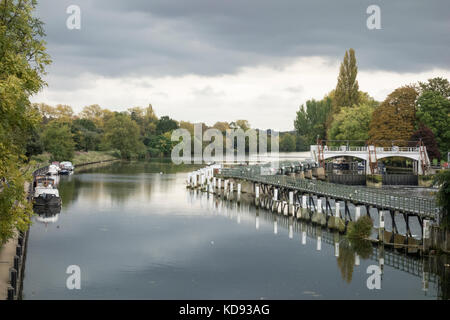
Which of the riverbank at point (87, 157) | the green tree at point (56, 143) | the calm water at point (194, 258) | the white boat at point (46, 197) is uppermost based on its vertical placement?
the green tree at point (56, 143)

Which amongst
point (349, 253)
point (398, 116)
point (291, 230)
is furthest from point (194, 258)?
point (398, 116)

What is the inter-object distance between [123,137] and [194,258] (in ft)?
420

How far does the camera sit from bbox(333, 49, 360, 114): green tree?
411 ft

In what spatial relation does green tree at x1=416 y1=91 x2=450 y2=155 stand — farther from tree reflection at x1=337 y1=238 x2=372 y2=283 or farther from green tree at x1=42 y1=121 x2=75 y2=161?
green tree at x1=42 y1=121 x2=75 y2=161

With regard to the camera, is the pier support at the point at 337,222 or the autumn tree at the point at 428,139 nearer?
the pier support at the point at 337,222

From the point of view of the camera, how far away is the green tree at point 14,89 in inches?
694

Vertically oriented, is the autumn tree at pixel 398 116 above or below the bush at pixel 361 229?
above

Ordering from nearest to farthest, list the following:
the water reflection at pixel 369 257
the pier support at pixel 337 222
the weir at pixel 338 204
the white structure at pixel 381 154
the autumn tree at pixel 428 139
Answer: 1. the water reflection at pixel 369 257
2. the weir at pixel 338 204
3. the pier support at pixel 337 222
4. the white structure at pixel 381 154
5. the autumn tree at pixel 428 139

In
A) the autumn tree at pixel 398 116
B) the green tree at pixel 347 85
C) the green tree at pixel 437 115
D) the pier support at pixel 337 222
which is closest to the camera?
the pier support at pixel 337 222

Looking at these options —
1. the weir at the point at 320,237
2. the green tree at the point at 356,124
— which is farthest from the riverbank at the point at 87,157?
the green tree at the point at 356,124

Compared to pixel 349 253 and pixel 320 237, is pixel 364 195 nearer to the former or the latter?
pixel 320 237

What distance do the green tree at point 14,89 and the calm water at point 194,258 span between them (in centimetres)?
834

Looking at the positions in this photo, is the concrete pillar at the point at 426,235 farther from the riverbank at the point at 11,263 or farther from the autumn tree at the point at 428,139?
the autumn tree at the point at 428,139
